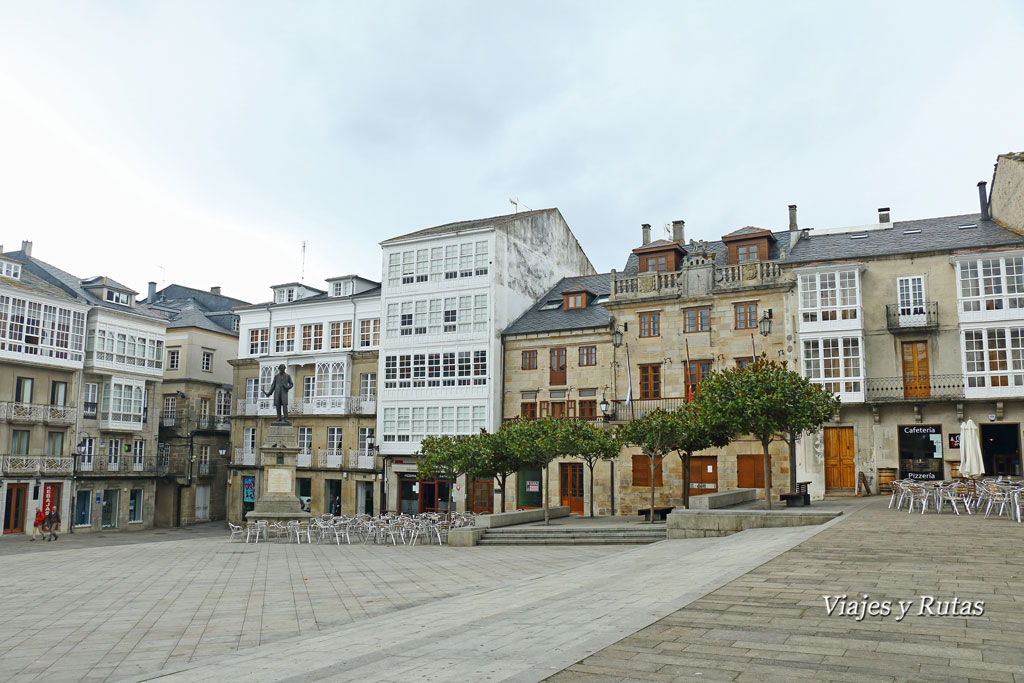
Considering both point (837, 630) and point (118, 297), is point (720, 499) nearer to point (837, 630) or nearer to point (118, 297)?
point (837, 630)

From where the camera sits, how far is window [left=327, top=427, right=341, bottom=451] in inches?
1747

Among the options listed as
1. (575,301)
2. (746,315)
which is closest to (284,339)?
(575,301)

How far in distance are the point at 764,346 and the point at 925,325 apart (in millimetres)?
6373

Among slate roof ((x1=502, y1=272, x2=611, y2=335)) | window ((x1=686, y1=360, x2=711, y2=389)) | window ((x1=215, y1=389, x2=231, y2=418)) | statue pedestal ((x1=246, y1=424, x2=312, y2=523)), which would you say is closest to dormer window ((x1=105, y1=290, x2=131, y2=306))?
window ((x1=215, y1=389, x2=231, y2=418))

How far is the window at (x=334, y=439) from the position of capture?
4438 centimetres

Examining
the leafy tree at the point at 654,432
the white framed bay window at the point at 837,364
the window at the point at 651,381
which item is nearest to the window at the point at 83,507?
the window at the point at 651,381

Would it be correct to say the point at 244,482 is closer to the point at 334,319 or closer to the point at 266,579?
the point at 334,319

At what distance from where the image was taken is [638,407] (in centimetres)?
3678

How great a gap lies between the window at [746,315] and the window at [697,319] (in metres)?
1.27

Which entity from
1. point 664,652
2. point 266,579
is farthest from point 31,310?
point 664,652

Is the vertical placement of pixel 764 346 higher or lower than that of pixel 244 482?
higher

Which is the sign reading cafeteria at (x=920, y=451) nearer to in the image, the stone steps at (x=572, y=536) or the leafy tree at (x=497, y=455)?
the stone steps at (x=572, y=536)

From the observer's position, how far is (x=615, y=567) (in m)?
16.0

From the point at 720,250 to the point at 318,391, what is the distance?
2369 centimetres
